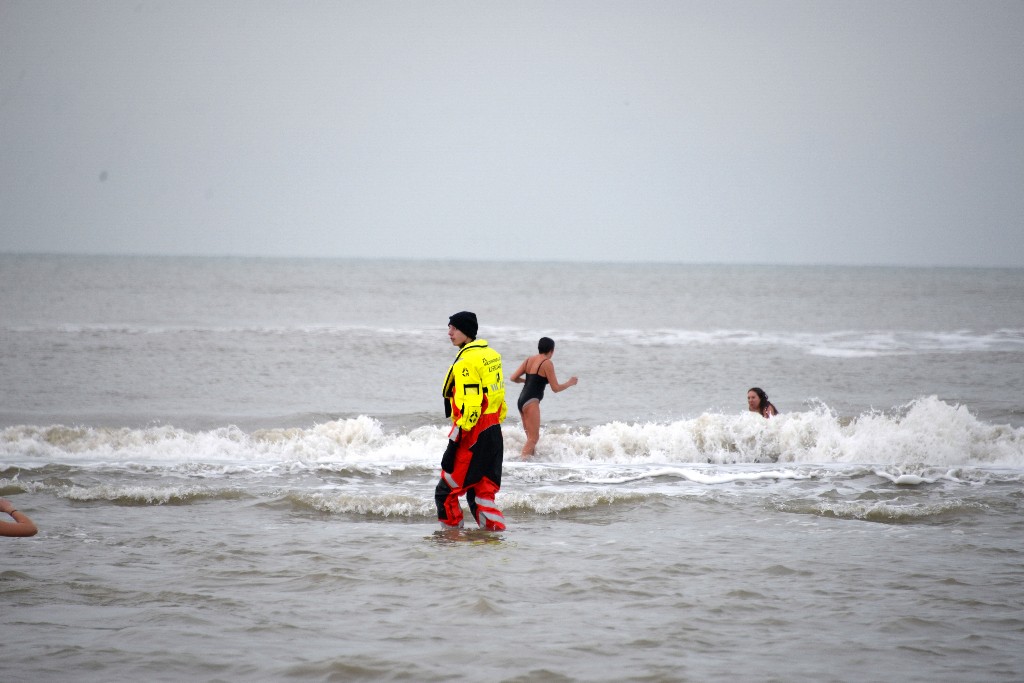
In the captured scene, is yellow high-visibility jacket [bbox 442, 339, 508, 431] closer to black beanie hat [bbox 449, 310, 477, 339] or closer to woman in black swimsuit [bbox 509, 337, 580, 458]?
black beanie hat [bbox 449, 310, 477, 339]

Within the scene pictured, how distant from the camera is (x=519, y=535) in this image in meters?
7.25

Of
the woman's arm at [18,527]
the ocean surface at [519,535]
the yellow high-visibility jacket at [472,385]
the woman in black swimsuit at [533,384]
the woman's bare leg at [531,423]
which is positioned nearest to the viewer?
Answer: the woman's arm at [18,527]

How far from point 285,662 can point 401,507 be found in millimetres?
3603

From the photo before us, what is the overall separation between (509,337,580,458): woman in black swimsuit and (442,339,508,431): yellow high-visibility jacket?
3.57m

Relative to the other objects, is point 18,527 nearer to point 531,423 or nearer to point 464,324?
point 464,324

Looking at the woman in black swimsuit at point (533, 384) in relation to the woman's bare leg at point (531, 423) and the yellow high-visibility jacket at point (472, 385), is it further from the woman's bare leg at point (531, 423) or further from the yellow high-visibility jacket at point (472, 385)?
the yellow high-visibility jacket at point (472, 385)

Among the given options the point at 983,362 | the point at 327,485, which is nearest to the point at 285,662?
the point at 327,485

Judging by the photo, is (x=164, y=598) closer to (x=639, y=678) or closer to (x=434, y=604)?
(x=434, y=604)

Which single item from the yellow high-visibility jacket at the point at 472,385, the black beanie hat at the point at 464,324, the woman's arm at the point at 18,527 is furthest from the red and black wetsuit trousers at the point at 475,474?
the woman's arm at the point at 18,527

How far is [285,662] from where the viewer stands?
4535mm

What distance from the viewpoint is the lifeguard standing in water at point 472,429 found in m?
6.81

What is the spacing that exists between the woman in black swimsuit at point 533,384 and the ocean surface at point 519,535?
0.36 metres

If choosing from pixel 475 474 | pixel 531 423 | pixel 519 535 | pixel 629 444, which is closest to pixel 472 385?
pixel 475 474

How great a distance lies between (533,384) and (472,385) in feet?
13.3
